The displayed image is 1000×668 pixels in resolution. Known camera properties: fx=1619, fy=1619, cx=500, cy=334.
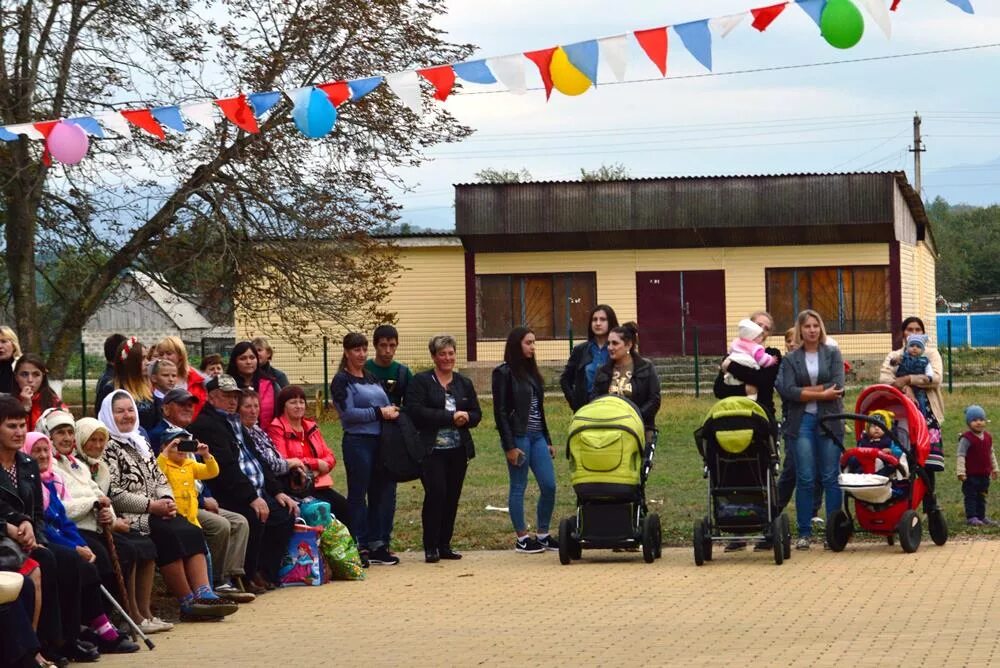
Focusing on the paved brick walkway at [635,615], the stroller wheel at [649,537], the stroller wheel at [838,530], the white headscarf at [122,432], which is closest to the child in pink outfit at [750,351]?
the stroller wheel at [838,530]

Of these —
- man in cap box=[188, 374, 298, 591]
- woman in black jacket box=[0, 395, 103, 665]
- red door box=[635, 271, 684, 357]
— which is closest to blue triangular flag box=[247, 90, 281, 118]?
man in cap box=[188, 374, 298, 591]

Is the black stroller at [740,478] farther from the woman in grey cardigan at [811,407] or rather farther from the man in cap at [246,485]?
the man in cap at [246,485]

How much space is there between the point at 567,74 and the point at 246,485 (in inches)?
147

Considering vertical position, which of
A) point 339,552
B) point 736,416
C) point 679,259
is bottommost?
point 339,552

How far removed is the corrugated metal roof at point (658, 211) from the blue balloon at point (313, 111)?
27904 mm

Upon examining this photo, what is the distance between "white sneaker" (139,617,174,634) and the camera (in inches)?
391

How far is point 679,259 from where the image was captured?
41.1 m

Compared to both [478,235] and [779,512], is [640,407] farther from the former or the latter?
[478,235]

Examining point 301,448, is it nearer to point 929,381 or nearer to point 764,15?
point 764,15

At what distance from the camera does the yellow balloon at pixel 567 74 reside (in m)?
11.5

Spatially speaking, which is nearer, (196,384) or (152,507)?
(152,507)

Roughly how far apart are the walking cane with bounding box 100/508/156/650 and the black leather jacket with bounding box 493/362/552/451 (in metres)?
4.34

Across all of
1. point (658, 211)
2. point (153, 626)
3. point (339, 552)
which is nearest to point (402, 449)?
point (339, 552)

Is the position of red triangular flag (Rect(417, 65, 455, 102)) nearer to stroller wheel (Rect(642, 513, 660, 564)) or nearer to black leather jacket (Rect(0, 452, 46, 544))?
stroller wheel (Rect(642, 513, 660, 564))
